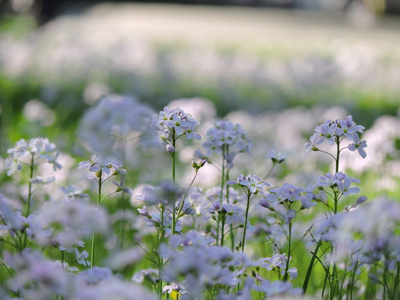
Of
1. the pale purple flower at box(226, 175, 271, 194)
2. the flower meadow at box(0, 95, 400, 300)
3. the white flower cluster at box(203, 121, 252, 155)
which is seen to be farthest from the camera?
the white flower cluster at box(203, 121, 252, 155)

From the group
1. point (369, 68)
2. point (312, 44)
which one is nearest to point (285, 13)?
point (312, 44)

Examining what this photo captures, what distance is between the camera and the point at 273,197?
181cm

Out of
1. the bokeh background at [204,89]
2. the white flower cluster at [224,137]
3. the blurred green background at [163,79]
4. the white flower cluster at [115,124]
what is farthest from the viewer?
the blurred green background at [163,79]

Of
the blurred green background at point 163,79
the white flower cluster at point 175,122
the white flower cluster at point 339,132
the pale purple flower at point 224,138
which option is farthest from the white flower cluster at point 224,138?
the blurred green background at point 163,79

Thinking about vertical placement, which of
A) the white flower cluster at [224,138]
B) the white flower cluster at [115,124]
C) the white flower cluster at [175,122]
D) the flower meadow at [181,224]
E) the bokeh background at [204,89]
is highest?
the bokeh background at [204,89]

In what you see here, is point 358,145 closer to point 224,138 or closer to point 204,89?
point 224,138

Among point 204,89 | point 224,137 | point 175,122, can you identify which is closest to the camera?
point 175,122

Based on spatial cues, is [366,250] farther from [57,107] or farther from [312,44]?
[312,44]

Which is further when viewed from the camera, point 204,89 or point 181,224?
point 204,89

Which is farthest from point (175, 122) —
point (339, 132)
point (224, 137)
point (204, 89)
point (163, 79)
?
point (204, 89)

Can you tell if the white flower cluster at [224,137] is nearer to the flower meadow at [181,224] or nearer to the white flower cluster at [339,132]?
the flower meadow at [181,224]

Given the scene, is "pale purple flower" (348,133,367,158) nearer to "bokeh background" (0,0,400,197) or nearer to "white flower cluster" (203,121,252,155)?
"white flower cluster" (203,121,252,155)

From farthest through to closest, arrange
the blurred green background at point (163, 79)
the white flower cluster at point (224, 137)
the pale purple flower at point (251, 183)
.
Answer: the blurred green background at point (163, 79) < the white flower cluster at point (224, 137) < the pale purple flower at point (251, 183)

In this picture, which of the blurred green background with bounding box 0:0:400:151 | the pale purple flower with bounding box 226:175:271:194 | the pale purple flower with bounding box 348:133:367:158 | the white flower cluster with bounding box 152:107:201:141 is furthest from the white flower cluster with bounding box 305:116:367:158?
the blurred green background with bounding box 0:0:400:151
